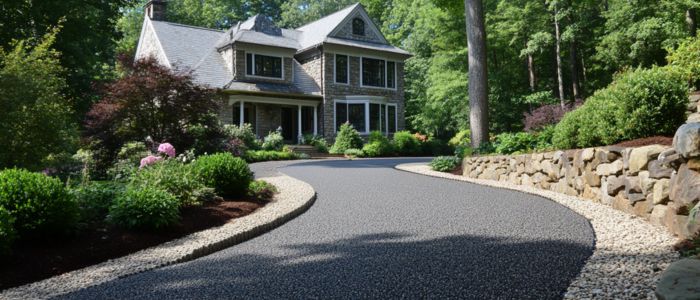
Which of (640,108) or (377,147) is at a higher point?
(640,108)

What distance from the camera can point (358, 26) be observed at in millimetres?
25641

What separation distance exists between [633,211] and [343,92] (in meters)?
19.5

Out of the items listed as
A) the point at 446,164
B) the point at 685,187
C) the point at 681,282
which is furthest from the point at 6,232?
the point at 446,164

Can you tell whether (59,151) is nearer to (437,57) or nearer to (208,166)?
(208,166)

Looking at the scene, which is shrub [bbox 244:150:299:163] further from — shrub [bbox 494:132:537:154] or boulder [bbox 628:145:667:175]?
boulder [bbox 628:145:667:175]

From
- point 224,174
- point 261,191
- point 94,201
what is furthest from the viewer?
point 261,191

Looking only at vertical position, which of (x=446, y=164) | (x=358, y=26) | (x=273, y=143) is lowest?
(x=446, y=164)

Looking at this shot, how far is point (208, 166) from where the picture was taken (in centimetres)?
712

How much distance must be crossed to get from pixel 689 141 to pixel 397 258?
9.56ft

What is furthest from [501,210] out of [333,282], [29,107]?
[29,107]

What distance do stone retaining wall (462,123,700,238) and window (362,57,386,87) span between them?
1699cm

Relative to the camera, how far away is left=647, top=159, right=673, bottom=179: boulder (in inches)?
200

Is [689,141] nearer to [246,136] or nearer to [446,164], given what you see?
[446,164]

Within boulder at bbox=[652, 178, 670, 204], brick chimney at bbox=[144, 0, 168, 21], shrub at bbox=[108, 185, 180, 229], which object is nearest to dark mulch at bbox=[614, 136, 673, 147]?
boulder at bbox=[652, 178, 670, 204]
